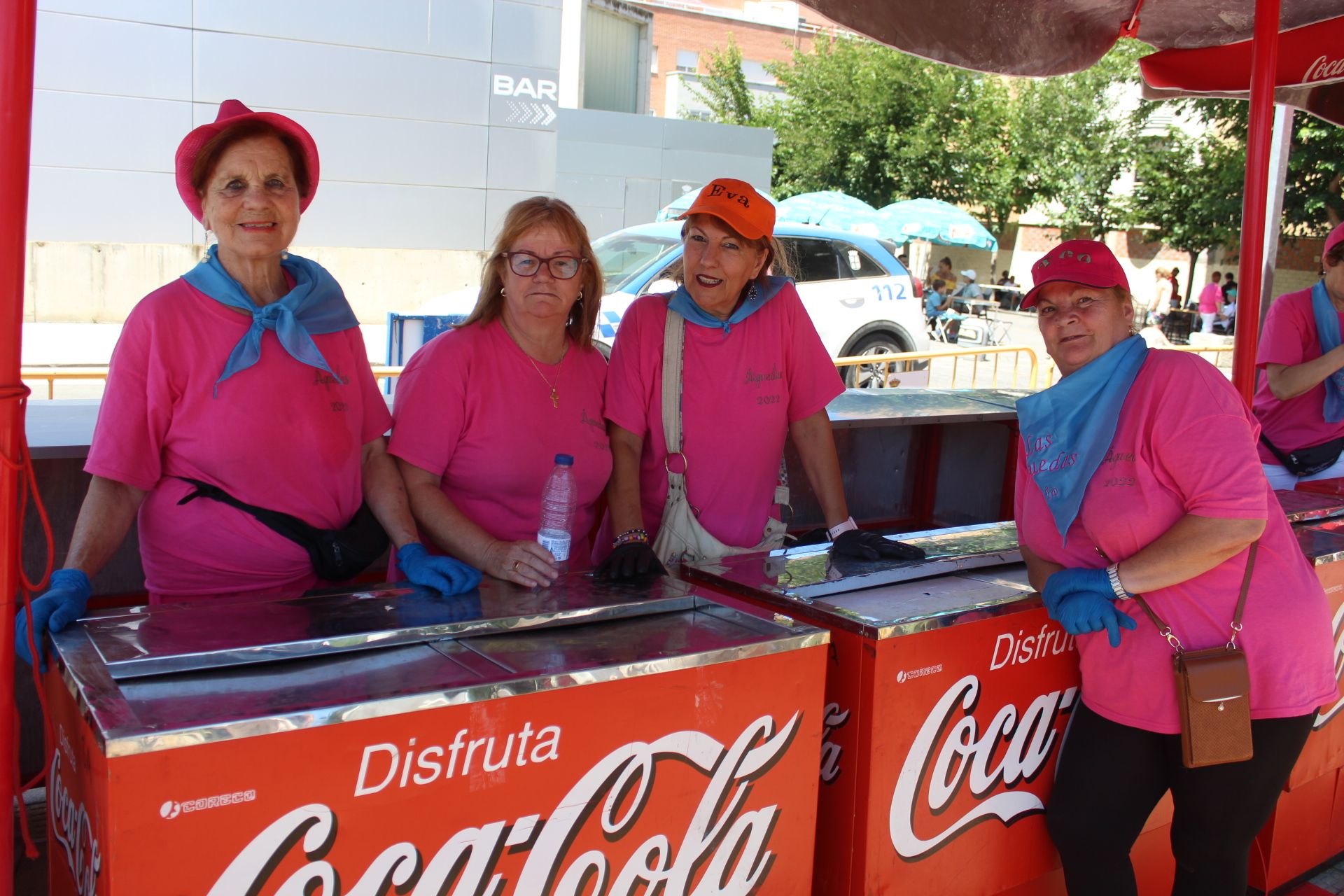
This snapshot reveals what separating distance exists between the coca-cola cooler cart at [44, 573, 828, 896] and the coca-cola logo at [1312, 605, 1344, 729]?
78.6 inches

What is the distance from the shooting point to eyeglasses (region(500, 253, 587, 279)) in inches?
108

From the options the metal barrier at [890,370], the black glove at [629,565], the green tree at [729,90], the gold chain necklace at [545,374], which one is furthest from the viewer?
the green tree at [729,90]

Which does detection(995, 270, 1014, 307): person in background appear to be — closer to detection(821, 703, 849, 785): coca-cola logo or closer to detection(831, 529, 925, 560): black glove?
detection(831, 529, 925, 560): black glove

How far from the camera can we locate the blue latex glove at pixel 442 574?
227 centimetres

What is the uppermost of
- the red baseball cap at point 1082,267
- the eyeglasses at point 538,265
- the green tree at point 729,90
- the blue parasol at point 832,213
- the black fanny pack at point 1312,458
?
the green tree at point 729,90

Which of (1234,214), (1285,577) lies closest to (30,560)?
(1285,577)

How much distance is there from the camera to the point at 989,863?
2604 mm

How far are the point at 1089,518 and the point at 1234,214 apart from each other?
920 inches

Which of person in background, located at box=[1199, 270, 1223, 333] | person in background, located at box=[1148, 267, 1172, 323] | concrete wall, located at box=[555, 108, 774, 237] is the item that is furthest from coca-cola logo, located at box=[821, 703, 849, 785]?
person in background, located at box=[1148, 267, 1172, 323]

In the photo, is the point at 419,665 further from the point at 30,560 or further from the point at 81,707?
the point at 30,560

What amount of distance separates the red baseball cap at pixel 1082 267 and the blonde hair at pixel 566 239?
1115 mm

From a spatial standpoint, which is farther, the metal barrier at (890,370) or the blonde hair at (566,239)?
the metal barrier at (890,370)

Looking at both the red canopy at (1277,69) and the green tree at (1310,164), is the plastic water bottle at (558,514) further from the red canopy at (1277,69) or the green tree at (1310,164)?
the green tree at (1310,164)

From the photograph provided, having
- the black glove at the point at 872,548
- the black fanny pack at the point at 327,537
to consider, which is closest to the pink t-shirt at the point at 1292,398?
the black glove at the point at 872,548
